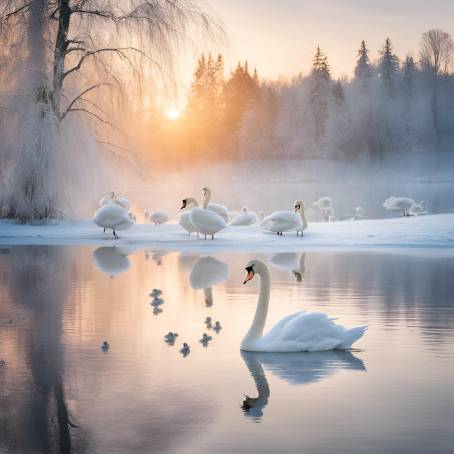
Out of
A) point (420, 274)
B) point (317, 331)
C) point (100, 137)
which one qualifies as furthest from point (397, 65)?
point (317, 331)

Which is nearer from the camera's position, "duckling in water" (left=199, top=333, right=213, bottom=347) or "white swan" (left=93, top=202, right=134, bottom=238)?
"duckling in water" (left=199, top=333, right=213, bottom=347)

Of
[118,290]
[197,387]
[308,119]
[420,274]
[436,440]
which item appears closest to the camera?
[436,440]

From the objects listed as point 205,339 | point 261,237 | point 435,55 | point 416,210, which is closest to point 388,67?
point 435,55

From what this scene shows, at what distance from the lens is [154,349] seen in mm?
8812

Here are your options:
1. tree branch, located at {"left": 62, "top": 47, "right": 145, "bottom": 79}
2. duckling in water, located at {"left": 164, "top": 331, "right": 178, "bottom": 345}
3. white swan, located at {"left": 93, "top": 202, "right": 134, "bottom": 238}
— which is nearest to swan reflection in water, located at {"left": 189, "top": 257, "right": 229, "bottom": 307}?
duckling in water, located at {"left": 164, "top": 331, "right": 178, "bottom": 345}

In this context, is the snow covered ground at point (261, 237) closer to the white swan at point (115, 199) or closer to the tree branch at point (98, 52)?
the white swan at point (115, 199)

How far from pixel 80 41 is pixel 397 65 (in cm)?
8587

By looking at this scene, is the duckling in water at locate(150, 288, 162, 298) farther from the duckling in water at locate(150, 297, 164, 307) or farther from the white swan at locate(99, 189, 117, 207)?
the white swan at locate(99, 189, 117, 207)

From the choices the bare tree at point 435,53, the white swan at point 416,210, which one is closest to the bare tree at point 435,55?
the bare tree at point 435,53

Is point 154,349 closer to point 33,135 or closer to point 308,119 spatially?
point 33,135

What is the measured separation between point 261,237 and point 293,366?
14160 mm

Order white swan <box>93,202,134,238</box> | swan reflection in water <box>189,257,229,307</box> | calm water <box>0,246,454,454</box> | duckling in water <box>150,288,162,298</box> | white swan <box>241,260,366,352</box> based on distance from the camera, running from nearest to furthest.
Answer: calm water <box>0,246,454,454</box> < white swan <box>241,260,366,352</box> < duckling in water <box>150,288,162,298</box> < swan reflection in water <box>189,257,229,307</box> < white swan <box>93,202,134,238</box>

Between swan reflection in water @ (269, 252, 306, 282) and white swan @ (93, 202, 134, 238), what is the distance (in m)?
4.80

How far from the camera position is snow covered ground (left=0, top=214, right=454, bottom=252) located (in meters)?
20.8
